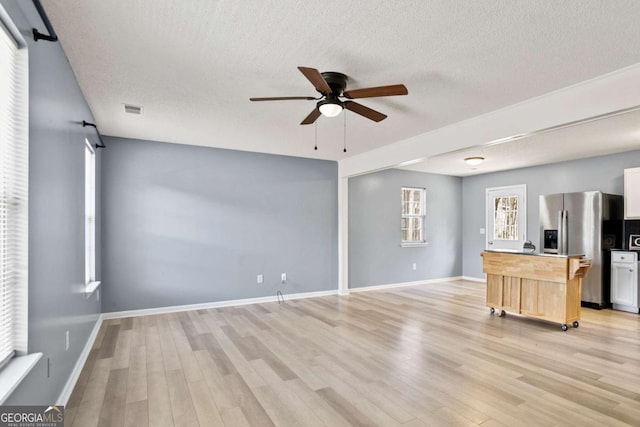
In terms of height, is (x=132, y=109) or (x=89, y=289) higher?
(x=132, y=109)

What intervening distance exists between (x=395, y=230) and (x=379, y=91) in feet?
16.3

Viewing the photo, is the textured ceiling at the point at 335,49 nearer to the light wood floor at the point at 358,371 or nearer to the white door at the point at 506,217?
the light wood floor at the point at 358,371

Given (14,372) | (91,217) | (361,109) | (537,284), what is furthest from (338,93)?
(537,284)

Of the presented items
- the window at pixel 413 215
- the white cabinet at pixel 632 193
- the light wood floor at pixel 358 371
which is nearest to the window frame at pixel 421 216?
the window at pixel 413 215

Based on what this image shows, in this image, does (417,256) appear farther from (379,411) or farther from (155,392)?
(155,392)

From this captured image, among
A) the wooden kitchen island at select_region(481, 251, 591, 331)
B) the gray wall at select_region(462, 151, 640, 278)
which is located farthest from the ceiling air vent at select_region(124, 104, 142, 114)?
the gray wall at select_region(462, 151, 640, 278)

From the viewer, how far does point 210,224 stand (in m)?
5.40

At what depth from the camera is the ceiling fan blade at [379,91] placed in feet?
8.47

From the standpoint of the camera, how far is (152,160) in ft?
16.6

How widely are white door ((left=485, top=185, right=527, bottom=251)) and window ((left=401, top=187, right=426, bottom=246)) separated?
4.88ft

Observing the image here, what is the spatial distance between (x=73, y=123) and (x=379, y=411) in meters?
3.34

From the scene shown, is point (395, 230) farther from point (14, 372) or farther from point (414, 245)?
point (14, 372)

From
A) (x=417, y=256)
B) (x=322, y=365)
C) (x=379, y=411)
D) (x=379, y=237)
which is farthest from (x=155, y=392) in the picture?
(x=417, y=256)

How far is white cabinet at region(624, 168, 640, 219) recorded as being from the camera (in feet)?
16.9
